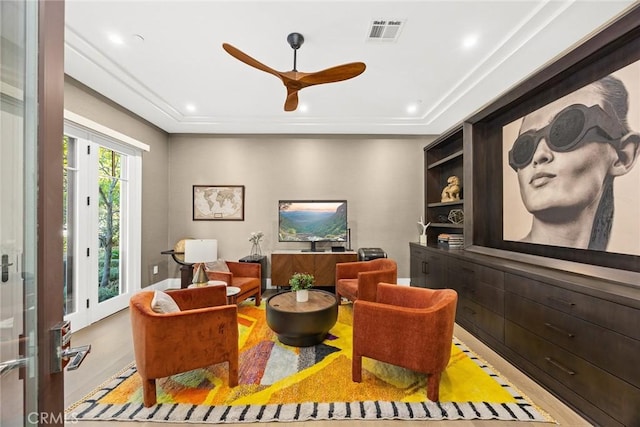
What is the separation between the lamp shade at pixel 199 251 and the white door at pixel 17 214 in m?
2.79

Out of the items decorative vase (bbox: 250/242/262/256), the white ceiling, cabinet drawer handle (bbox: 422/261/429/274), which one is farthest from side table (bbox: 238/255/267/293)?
cabinet drawer handle (bbox: 422/261/429/274)

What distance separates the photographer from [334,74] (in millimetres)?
2258

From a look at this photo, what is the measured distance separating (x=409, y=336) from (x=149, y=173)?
440 cm

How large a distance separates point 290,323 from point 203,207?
3.22 metres

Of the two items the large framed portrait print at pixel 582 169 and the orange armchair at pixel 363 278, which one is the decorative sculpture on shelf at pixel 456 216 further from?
the orange armchair at pixel 363 278

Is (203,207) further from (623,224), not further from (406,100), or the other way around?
(623,224)

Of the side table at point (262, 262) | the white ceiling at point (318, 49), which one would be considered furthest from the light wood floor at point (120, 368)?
the white ceiling at point (318, 49)

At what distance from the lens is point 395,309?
2.01 m

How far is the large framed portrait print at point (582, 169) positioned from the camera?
186 cm

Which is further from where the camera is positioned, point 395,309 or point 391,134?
point 391,134

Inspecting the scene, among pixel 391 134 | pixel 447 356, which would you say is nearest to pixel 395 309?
pixel 447 356

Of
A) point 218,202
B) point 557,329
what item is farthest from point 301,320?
point 218,202

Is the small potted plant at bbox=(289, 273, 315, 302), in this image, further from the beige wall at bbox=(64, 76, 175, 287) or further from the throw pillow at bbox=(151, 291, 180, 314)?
the beige wall at bbox=(64, 76, 175, 287)

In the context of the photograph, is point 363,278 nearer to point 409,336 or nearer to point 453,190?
point 409,336
